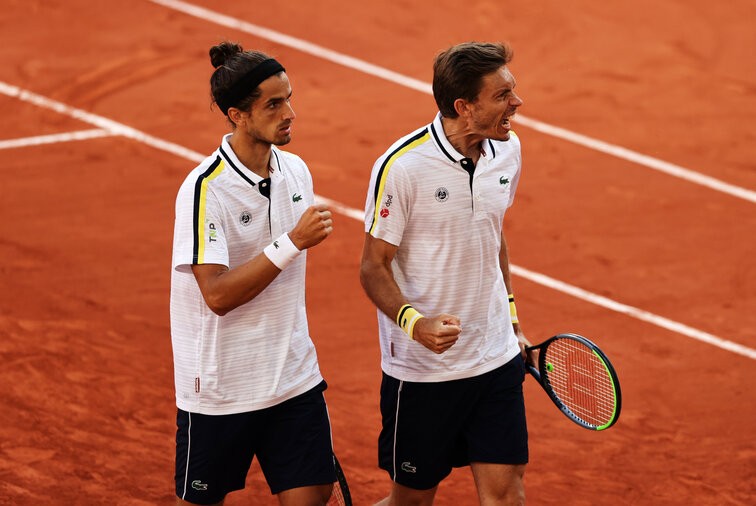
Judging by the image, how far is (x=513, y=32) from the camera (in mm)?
13617

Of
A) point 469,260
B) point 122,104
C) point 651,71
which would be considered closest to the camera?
point 469,260

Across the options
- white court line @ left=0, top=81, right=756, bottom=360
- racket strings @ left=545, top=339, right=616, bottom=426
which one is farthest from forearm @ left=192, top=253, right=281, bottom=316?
white court line @ left=0, top=81, right=756, bottom=360

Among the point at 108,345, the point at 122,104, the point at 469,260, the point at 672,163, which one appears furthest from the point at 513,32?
the point at 469,260

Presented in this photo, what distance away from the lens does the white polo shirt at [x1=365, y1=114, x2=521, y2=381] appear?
4.90m

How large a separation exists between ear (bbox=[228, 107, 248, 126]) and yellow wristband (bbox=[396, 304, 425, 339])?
1.04m

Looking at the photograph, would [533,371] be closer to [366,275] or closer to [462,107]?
[366,275]

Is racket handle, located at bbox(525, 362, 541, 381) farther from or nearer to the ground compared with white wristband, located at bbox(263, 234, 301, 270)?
nearer to the ground

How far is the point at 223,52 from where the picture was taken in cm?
467

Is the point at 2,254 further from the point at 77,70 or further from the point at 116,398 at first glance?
the point at 77,70

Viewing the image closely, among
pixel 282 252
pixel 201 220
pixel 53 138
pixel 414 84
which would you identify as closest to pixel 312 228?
pixel 282 252

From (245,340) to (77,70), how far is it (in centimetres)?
875

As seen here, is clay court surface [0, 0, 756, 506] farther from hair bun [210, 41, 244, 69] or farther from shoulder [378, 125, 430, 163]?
hair bun [210, 41, 244, 69]

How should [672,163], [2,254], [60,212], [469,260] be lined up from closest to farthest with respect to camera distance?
[469,260] < [2,254] < [60,212] < [672,163]

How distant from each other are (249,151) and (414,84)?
8.02 m
